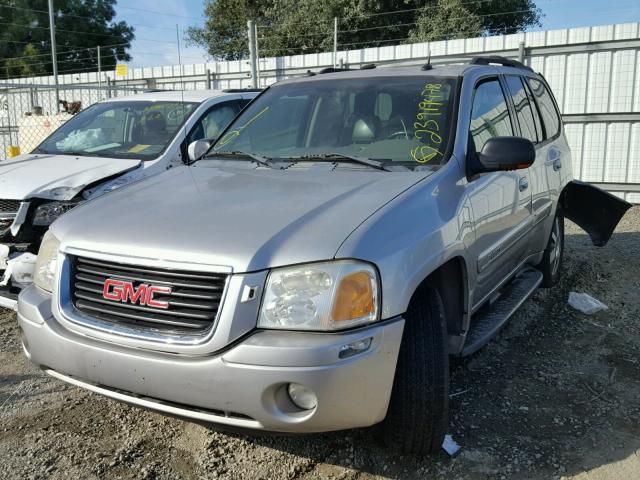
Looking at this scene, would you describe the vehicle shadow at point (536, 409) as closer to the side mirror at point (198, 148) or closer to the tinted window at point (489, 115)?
the tinted window at point (489, 115)

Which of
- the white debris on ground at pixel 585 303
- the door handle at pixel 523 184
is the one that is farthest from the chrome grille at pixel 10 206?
the white debris on ground at pixel 585 303

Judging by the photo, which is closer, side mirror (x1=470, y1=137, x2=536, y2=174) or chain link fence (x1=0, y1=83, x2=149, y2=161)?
side mirror (x1=470, y1=137, x2=536, y2=174)

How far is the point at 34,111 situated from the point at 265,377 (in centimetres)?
1061

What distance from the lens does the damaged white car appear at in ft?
14.1

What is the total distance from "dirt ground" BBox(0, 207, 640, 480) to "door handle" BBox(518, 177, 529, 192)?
3.66ft

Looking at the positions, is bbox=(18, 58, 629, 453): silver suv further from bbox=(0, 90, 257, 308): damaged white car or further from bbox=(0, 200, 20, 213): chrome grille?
bbox=(0, 200, 20, 213): chrome grille

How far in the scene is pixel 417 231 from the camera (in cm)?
254

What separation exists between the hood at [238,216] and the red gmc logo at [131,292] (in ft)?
0.41

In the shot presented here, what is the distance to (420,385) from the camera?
2506 millimetres

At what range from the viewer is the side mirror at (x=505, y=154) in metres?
3.09

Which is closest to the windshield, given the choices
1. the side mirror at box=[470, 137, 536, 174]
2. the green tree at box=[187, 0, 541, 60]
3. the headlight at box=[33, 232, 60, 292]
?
the headlight at box=[33, 232, 60, 292]

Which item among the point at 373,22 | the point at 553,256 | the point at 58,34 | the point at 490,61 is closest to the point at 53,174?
the point at 490,61

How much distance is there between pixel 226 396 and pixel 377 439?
0.86 m

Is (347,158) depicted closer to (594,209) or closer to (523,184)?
(523,184)
